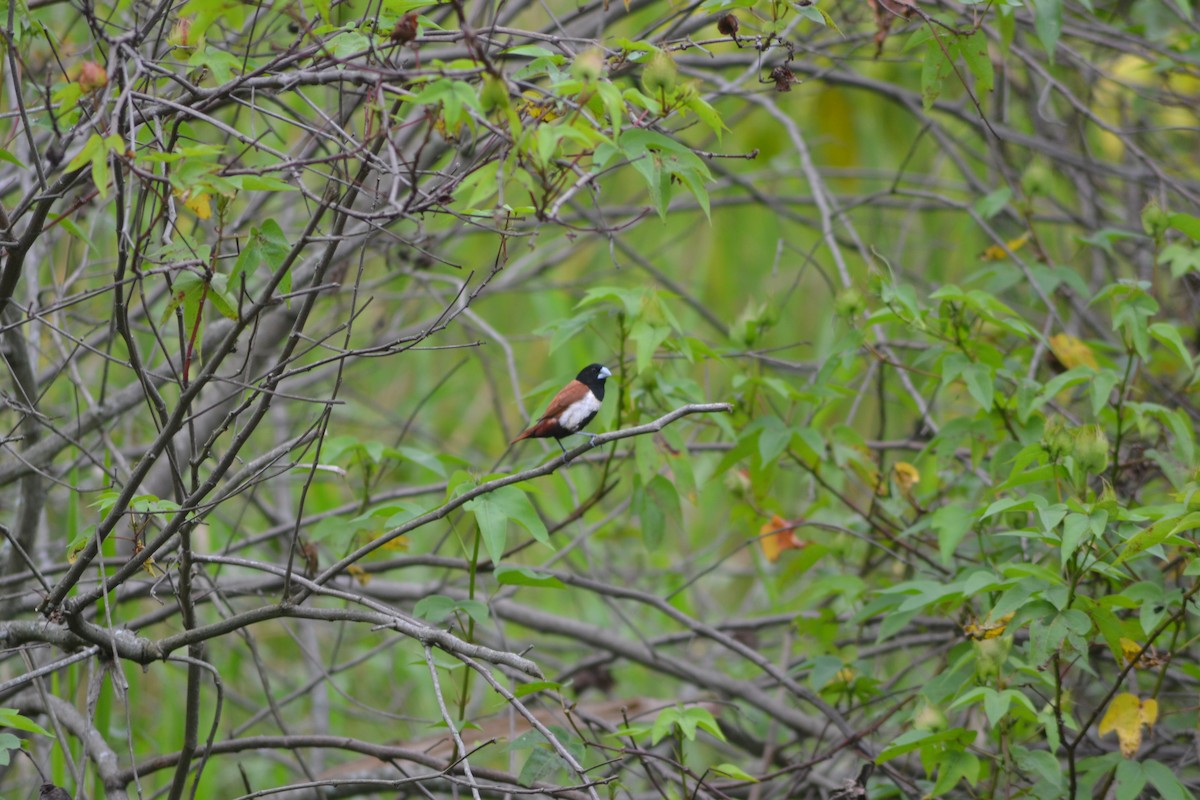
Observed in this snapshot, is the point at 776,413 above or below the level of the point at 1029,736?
above

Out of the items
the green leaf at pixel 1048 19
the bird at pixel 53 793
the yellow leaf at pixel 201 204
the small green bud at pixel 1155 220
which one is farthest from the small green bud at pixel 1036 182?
the bird at pixel 53 793

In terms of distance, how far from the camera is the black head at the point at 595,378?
319 cm

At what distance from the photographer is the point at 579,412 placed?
10.6 feet

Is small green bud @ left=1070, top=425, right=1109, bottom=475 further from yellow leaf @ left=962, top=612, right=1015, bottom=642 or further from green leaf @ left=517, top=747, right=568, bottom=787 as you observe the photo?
green leaf @ left=517, top=747, right=568, bottom=787

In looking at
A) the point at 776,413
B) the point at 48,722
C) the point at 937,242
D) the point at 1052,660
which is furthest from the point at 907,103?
the point at 48,722

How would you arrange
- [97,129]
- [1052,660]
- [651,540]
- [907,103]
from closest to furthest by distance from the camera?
[97,129]
[1052,660]
[651,540]
[907,103]

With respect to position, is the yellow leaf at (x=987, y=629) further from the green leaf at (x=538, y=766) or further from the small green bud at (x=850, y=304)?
the green leaf at (x=538, y=766)

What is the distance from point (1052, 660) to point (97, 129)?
2295 millimetres

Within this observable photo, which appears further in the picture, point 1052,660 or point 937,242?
point 937,242

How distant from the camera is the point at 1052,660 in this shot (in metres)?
2.70

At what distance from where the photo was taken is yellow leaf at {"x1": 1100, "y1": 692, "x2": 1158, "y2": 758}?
8.67 feet

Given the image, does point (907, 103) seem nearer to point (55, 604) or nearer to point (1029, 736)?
point (1029, 736)

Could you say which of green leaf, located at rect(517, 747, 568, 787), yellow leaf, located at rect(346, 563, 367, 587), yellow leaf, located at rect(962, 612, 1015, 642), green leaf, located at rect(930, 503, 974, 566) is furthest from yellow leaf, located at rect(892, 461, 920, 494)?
yellow leaf, located at rect(346, 563, 367, 587)

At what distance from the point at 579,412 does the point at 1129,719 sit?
1548 mm
